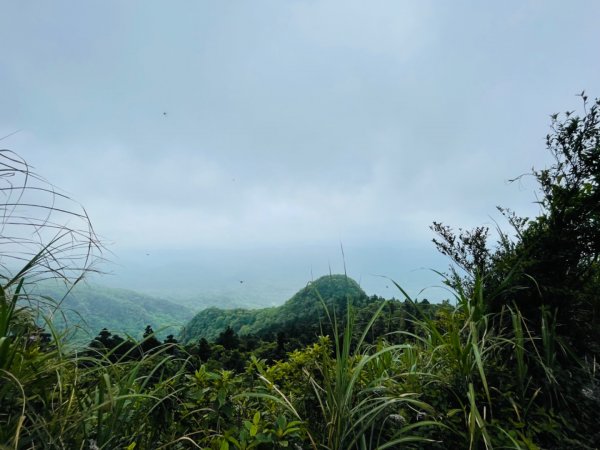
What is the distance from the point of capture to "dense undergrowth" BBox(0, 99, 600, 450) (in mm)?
1317

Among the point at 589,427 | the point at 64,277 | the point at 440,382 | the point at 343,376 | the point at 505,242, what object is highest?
the point at 505,242

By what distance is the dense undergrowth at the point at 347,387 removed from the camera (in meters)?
1.32

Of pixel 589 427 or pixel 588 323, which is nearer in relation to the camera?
pixel 589 427

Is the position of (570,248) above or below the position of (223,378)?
above

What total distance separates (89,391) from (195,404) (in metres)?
0.47

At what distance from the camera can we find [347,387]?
1.61 meters

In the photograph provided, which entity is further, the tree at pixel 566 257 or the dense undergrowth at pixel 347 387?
the tree at pixel 566 257

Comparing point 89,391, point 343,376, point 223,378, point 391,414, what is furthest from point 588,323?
point 89,391

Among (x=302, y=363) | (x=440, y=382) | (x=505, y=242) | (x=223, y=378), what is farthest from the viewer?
(x=505, y=242)

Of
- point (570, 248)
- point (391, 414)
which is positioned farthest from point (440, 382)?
point (570, 248)

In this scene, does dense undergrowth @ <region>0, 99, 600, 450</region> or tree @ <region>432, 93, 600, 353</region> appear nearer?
dense undergrowth @ <region>0, 99, 600, 450</region>

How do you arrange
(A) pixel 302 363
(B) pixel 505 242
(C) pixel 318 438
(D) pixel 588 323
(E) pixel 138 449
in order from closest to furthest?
(E) pixel 138 449, (C) pixel 318 438, (A) pixel 302 363, (D) pixel 588 323, (B) pixel 505 242

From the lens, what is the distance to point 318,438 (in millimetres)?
1559

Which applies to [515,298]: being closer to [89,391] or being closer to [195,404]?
[195,404]
